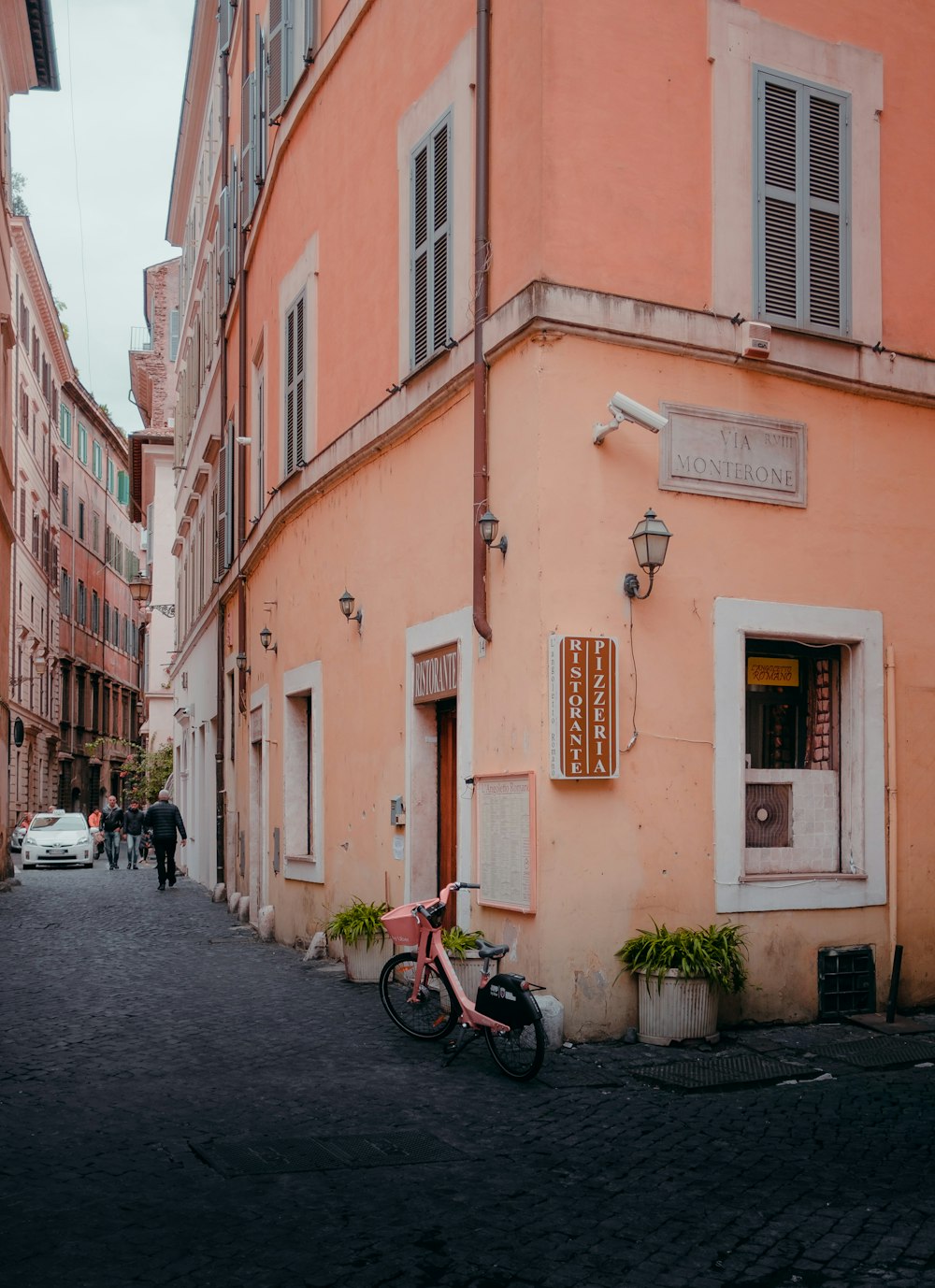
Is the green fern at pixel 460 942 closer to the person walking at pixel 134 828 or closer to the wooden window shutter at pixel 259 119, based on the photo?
the wooden window shutter at pixel 259 119

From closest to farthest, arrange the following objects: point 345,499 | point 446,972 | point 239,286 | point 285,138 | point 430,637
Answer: point 446,972 → point 430,637 → point 345,499 → point 285,138 → point 239,286

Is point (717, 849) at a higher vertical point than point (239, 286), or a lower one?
lower

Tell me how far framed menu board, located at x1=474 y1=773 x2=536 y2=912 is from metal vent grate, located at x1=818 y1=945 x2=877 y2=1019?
7.41ft

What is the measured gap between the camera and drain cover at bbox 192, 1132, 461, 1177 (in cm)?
644

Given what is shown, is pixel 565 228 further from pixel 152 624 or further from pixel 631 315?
pixel 152 624

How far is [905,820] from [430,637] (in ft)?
12.2

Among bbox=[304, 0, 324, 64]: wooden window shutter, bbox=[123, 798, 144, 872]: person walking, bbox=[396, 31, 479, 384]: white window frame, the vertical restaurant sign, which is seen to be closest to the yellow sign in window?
the vertical restaurant sign

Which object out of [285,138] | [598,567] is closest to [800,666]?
[598,567]

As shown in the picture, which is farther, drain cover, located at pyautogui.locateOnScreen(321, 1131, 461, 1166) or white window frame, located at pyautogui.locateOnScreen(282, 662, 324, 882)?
white window frame, located at pyautogui.locateOnScreen(282, 662, 324, 882)

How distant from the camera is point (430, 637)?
11.3 meters

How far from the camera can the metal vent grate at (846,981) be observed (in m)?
10.1

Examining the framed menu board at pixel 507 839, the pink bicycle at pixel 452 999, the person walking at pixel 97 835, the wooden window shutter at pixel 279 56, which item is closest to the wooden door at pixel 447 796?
the pink bicycle at pixel 452 999

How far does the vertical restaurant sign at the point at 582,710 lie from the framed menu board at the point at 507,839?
307 mm

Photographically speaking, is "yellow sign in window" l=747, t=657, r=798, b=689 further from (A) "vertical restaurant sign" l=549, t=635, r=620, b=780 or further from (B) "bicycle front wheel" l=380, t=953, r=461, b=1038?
(B) "bicycle front wheel" l=380, t=953, r=461, b=1038
